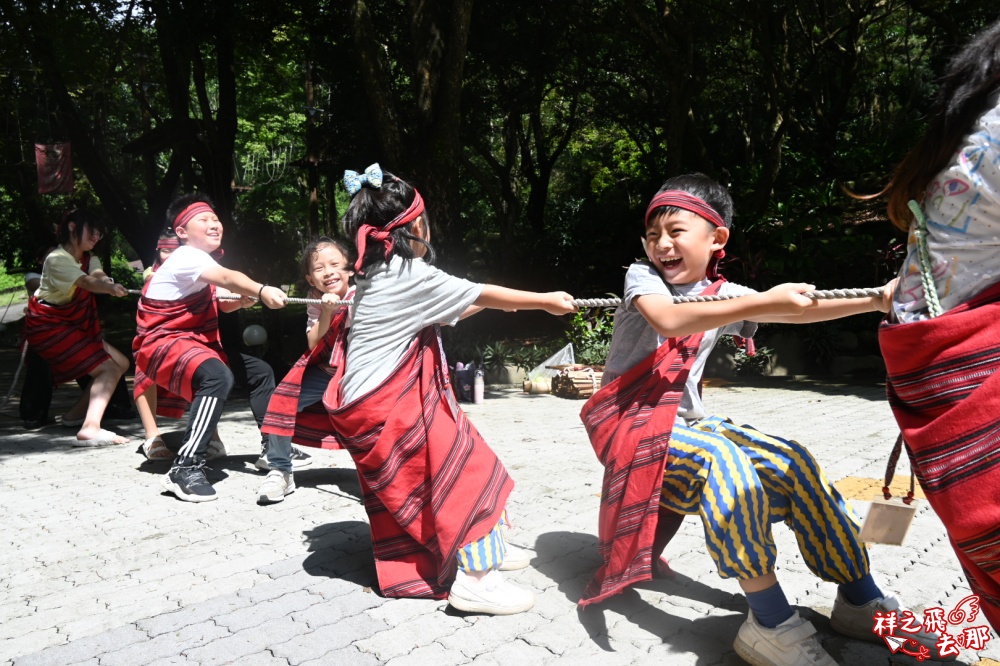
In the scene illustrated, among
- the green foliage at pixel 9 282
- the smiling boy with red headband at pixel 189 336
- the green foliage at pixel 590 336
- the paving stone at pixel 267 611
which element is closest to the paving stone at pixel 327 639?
the paving stone at pixel 267 611

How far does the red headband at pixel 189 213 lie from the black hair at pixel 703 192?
308cm

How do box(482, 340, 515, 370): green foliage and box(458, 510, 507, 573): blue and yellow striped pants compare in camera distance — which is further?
box(482, 340, 515, 370): green foliage

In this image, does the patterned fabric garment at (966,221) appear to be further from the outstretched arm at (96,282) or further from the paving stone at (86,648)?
the outstretched arm at (96,282)

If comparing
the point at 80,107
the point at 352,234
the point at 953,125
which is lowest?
the point at 352,234

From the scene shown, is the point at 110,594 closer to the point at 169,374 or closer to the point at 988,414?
the point at 169,374

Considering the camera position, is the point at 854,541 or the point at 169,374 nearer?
the point at 854,541

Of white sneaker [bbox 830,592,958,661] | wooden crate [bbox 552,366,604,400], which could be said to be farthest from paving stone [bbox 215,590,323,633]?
wooden crate [bbox 552,366,604,400]

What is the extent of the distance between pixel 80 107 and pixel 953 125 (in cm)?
1908

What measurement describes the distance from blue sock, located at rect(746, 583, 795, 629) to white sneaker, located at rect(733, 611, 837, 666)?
15mm

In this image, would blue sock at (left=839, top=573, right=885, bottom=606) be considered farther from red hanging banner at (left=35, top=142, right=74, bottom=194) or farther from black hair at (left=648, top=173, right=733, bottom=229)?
red hanging banner at (left=35, top=142, right=74, bottom=194)

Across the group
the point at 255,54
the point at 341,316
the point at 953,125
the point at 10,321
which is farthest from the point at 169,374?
the point at 10,321

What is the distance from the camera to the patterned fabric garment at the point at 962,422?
5.82ft

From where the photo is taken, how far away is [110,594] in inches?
136

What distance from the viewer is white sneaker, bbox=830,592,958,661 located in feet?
8.68
